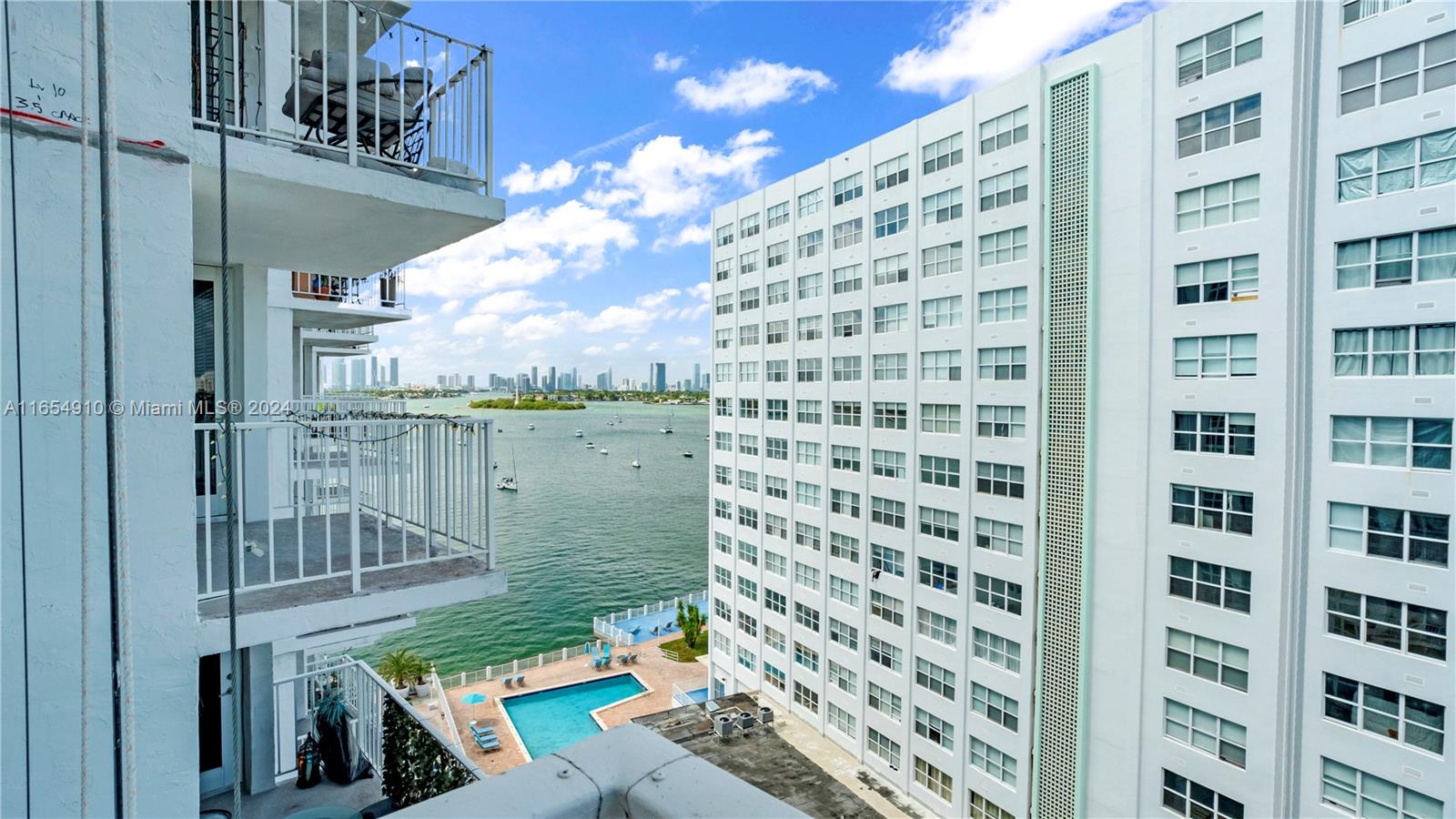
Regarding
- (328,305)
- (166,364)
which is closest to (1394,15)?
(166,364)

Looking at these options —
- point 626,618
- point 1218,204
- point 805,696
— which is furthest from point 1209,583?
point 626,618

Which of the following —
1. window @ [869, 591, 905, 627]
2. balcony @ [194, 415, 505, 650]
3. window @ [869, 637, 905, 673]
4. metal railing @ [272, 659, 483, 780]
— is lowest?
window @ [869, 637, 905, 673]

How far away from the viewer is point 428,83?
4555mm

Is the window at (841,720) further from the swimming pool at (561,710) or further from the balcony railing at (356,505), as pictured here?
the balcony railing at (356,505)

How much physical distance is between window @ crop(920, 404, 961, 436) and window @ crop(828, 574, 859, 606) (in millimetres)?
6995

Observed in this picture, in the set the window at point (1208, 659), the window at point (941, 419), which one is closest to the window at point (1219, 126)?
the window at point (941, 419)

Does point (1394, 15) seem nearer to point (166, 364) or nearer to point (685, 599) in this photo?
point (166, 364)

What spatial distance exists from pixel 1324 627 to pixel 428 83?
1920 centimetres

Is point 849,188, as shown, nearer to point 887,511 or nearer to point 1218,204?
point 887,511

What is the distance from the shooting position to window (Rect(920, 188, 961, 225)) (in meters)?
22.6

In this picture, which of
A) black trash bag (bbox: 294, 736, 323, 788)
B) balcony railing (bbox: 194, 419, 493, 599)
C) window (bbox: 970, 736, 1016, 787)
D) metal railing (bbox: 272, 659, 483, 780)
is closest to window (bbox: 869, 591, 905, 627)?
window (bbox: 970, 736, 1016, 787)

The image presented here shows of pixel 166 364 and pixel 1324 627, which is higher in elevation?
pixel 166 364

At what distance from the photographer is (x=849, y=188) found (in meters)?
27.2

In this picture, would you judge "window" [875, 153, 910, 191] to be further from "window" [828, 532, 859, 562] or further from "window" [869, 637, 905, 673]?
"window" [869, 637, 905, 673]
